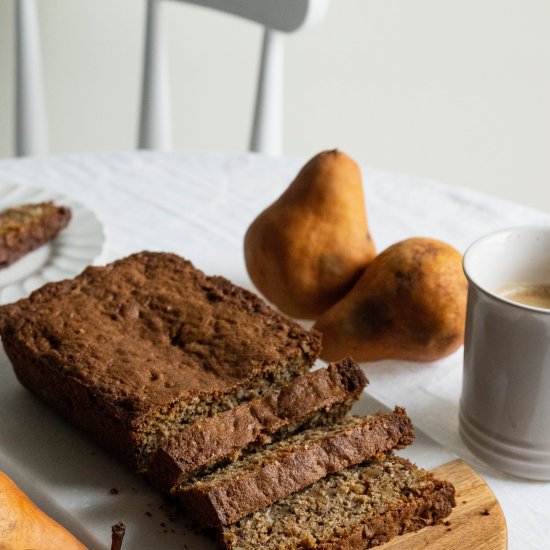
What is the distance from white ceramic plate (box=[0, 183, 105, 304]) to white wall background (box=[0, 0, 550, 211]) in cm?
202

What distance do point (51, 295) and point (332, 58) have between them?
2.74 meters

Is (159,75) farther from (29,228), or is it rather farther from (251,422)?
(251,422)

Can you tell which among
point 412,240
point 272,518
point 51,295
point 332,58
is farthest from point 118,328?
point 332,58

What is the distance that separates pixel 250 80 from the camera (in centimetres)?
405

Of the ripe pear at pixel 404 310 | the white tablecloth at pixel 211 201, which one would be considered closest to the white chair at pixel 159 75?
the white tablecloth at pixel 211 201

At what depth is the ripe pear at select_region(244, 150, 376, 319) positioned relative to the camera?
1.57 meters

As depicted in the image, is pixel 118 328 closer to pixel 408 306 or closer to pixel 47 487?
pixel 47 487

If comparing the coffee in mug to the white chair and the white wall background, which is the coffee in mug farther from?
the white wall background

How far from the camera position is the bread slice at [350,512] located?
1.12m

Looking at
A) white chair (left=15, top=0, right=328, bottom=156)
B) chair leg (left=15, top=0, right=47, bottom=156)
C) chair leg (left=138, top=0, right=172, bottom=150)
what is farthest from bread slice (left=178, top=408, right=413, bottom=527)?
chair leg (left=15, top=0, right=47, bottom=156)

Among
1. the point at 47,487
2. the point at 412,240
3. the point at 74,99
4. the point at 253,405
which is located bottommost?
the point at 74,99

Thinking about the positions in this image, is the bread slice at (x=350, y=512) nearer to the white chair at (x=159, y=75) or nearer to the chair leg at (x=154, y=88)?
the white chair at (x=159, y=75)

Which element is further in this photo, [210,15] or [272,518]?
[210,15]

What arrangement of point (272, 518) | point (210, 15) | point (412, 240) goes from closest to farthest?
point (272, 518) < point (412, 240) < point (210, 15)
